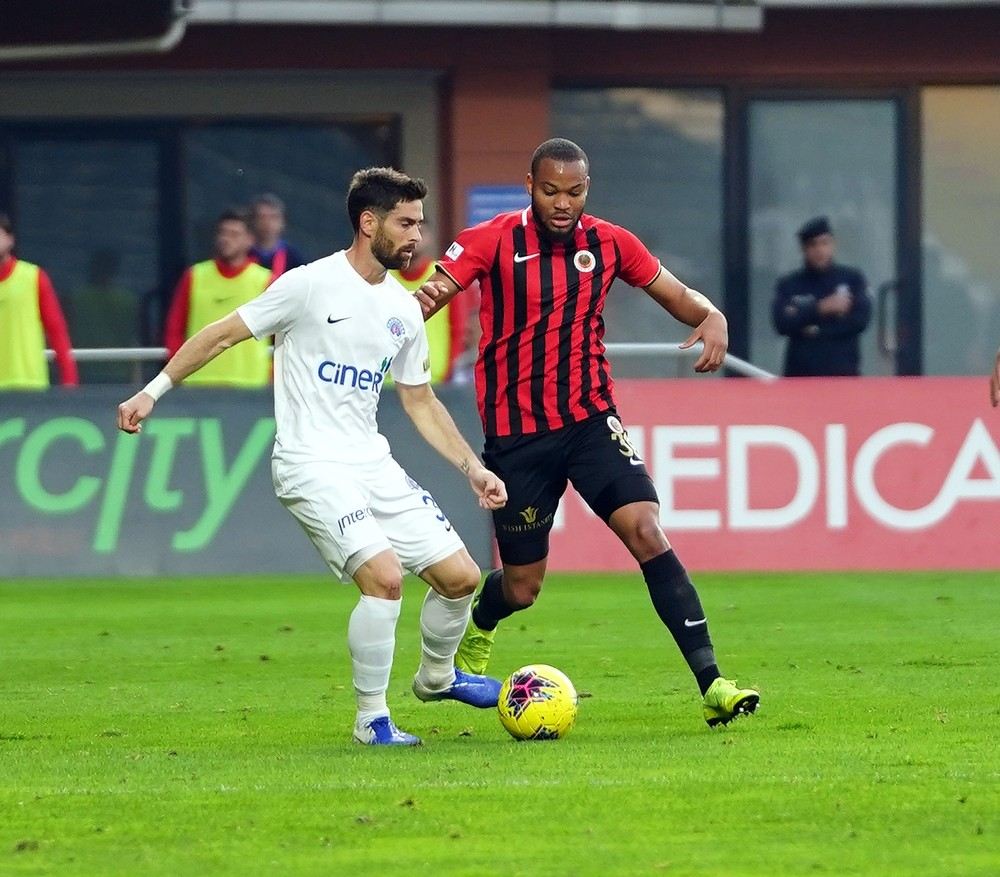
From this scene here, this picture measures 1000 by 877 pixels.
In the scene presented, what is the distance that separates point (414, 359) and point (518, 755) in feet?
4.74

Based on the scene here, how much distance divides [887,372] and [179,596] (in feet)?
26.7

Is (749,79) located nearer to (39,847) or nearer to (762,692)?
(762,692)

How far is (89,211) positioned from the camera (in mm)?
19953

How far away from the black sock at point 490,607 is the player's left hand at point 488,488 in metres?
1.09

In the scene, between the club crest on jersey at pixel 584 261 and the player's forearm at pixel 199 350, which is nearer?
the player's forearm at pixel 199 350

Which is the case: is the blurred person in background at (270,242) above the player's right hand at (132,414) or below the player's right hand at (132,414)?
above

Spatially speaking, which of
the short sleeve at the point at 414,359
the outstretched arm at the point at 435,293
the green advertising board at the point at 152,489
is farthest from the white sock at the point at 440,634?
the green advertising board at the point at 152,489

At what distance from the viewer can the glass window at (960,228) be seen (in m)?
20.1

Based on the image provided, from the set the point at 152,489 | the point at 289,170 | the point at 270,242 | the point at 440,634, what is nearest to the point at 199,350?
the point at 440,634

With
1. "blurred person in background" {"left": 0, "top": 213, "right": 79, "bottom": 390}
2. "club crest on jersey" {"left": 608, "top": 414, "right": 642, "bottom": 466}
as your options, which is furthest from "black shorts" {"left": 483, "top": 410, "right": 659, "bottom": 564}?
"blurred person in background" {"left": 0, "top": 213, "right": 79, "bottom": 390}

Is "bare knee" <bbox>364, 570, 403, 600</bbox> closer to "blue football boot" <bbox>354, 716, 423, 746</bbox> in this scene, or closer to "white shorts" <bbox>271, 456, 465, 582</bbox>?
"white shorts" <bbox>271, 456, 465, 582</bbox>

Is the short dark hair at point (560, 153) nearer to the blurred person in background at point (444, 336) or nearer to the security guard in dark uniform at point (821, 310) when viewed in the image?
the blurred person in background at point (444, 336)

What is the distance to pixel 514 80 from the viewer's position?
1950cm

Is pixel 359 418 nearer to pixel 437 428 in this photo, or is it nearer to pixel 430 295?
pixel 437 428
